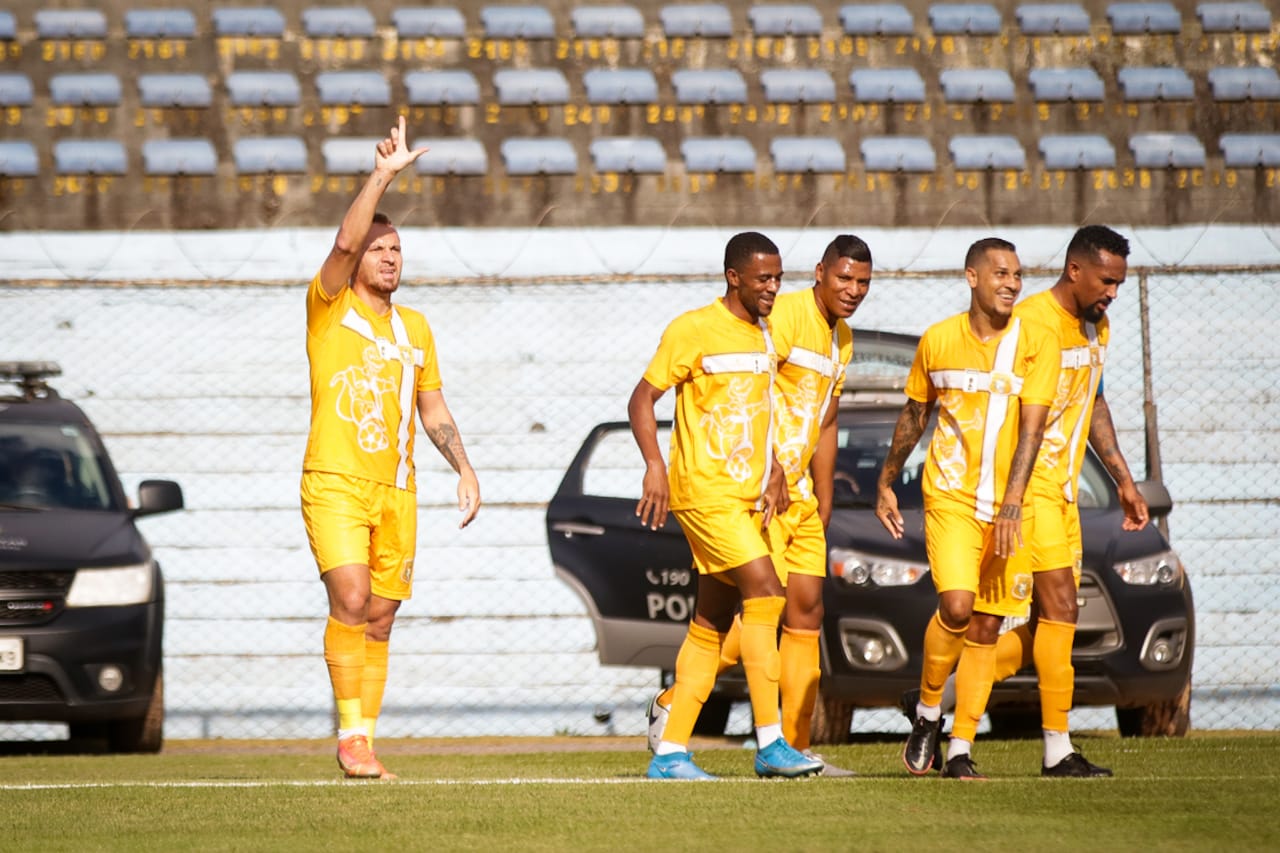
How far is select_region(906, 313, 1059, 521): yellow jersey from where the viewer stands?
6809mm

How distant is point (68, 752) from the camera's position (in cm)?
1002

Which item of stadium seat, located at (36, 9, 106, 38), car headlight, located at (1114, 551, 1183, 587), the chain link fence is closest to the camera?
car headlight, located at (1114, 551, 1183, 587)

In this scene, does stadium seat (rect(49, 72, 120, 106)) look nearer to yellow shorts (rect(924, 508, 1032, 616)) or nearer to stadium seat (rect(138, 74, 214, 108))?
stadium seat (rect(138, 74, 214, 108))

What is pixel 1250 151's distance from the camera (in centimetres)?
1889

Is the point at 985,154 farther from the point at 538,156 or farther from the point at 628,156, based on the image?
the point at 538,156

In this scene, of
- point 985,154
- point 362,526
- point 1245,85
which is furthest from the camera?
point 1245,85

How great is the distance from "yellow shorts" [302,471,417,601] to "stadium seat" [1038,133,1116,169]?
519 inches

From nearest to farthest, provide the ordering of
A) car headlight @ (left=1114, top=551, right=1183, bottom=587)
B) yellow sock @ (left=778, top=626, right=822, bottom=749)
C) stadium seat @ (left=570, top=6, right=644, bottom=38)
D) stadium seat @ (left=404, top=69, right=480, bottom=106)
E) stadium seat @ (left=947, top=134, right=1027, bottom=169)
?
yellow sock @ (left=778, top=626, right=822, bottom=749) → car headlight @ (left=1114, top=551, right=1183, bottom=587) → stadium seat @ (left=947, top=134, right=1027, bottom=169) → stadium seat @ (left=404, top=69, right=480, bottom=106) → stadium seat @ (left=570, top=6, right=644, bottom=38)

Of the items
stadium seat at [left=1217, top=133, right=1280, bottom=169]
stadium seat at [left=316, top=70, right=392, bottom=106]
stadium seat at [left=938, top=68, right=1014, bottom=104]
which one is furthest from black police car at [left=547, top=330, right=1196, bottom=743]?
stadium seat at [left=316, top=70, right=392, bottom=106]

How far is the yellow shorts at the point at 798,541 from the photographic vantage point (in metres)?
6.93

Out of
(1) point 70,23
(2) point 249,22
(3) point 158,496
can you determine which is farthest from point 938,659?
(1) point 70,23

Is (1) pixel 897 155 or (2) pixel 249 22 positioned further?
(2) pixel 249 22

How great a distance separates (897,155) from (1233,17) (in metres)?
5.13

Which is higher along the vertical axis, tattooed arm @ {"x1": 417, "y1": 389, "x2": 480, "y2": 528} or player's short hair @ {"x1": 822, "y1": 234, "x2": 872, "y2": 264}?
player's short hair @ {"x1": 822, "y1": 234, "x2": 872, "y2": 264}
